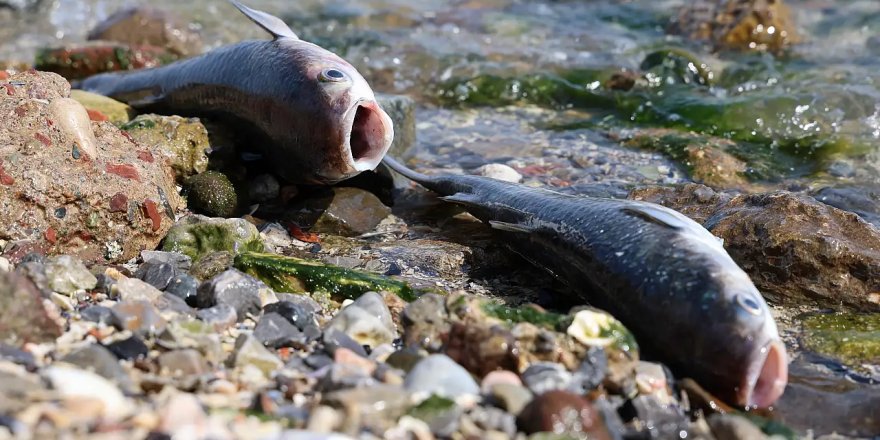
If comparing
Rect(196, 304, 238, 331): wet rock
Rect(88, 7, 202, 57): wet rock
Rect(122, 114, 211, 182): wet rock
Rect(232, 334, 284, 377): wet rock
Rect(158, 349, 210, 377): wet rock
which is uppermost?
Rect(158, 349, 210, 377): wet rock

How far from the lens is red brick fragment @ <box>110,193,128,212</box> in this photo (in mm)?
5270

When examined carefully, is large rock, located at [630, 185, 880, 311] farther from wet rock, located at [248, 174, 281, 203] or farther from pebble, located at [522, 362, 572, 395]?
wet rock, located at [248, 174, 281, 203]

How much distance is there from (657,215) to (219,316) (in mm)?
2287

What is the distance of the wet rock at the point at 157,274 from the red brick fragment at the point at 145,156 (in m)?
1.14

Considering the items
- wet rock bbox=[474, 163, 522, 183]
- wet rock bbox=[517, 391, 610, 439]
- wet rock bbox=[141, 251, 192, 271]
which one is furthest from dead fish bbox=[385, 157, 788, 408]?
wet rock bbox=[141, 251, 192, 271]

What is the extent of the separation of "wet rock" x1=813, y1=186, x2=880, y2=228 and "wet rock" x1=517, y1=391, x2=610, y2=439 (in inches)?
160

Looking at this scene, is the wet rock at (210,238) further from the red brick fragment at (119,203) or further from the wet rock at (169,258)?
the red brick fragment at (119,203)

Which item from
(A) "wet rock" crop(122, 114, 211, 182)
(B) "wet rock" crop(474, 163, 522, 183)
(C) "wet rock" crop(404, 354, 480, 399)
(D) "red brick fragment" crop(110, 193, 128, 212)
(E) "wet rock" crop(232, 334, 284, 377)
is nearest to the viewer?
(C) "wet rock" crop(404, 354, 480, 399)

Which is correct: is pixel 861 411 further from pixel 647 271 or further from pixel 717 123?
pixel 717 123

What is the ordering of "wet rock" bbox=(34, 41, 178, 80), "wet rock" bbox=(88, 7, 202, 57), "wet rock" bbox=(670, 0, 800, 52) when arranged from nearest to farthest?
"wet rock" bbox=(34, 41, 178, 80)
"wet rock" bbox=(88, 7, 202, 57)
"wet rock" bbox=(670, 0, 800, 52)

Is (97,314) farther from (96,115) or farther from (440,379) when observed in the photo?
(96,115)

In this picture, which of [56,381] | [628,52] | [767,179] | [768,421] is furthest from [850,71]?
[56,381]

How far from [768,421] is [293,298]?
2.39 meters

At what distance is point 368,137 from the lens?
5.89m
